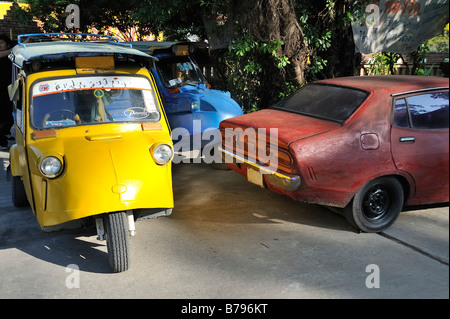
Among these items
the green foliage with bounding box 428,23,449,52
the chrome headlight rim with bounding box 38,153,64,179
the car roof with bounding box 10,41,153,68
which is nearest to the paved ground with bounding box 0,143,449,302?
the chrome headlight rim with bounding box 38,153,64,179

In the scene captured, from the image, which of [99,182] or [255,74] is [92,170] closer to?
[99,182]

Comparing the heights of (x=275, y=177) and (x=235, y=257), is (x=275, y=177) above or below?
above

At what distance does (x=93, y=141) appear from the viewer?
4512 millimetres

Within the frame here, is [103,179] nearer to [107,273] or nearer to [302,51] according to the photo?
[107,273]

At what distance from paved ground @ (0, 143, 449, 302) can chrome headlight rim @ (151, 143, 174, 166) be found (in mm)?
932

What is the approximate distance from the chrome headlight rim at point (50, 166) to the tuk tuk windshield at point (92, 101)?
60 centimetres

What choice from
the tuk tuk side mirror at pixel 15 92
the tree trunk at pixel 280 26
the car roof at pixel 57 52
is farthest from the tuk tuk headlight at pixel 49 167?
the tree trunk at pixel 280 26

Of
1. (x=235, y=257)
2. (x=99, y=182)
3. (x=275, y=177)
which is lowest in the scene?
(x=235, y=257)

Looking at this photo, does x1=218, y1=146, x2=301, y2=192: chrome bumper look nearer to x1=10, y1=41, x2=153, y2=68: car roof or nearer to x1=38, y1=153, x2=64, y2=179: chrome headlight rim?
x1=10, y1=41, x2=153, y2=68: car roof

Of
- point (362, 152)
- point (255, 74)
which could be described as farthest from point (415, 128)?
point (255, 74)

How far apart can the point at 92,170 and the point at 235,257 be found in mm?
1609

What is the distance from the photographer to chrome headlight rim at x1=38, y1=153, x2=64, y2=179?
4.16 meters

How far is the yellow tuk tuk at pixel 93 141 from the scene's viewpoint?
4.12 m
